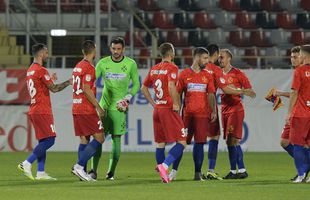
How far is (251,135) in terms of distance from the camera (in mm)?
25703

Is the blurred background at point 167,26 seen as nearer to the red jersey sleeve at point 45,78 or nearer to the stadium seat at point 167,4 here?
the stadium seat at point 167,4

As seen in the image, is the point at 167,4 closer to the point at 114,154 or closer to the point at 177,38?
the point at 177,38

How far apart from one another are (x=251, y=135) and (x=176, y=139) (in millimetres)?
10564

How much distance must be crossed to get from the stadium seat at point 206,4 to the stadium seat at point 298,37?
2739 millimetres

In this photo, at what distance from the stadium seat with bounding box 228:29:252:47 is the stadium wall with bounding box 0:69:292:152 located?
602 centimetres

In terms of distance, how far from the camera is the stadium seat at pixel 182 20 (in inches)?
1268

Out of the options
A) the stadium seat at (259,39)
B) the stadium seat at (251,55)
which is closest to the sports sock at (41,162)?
the stadium seat at (251,55)

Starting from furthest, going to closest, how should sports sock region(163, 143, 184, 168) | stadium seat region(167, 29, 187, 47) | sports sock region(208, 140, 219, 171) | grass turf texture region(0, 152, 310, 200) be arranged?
stadium seat region(167, 29, 187, 47) < sports sock region(208, 140, 219, 171) < sports sock region(163, 143, 184, 168) < grass turf texture region(0, 152, 310, 200)

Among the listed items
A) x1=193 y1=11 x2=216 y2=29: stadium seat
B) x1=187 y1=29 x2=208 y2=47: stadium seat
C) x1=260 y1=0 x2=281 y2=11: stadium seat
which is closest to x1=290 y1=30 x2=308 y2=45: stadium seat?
x1=260 y1=0 x2=281 y2=11: stadium seat

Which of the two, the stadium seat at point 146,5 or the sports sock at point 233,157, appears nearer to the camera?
the sports sock at point 233,157

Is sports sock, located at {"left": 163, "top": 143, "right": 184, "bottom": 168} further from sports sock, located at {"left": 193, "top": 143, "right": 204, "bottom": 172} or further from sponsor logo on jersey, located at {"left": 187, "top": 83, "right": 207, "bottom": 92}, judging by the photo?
sponsor logo on jersey, located at {"left": 187, "top": 83, "right": 207, "bottom": 92}

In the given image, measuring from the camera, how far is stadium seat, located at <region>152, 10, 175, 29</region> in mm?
32219

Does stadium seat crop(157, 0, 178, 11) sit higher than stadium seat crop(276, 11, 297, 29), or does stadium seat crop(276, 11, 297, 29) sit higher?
stadium seat crop(157, 0, 178, 11)

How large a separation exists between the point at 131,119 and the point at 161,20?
7495mm
